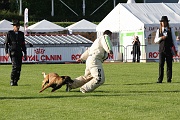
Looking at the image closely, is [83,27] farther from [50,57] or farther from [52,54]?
[50,57]

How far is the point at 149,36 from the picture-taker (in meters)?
42.8

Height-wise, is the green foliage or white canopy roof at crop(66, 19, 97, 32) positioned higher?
the green foliage

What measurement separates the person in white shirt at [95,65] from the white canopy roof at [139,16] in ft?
80.8

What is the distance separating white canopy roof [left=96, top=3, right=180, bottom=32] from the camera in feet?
138

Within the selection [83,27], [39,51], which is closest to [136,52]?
[39,51]

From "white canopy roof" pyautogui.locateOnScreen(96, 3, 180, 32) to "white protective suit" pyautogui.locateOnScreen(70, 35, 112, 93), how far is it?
80.8 feet

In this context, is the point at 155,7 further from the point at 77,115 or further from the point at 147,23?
the point at 77,115

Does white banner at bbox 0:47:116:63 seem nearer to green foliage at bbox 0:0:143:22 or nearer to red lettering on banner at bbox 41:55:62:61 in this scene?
red lettering on banner at bbox 41:55:62:61

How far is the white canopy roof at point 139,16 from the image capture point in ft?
138

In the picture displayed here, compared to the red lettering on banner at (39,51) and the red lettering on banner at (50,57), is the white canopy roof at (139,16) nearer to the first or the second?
the red lettering on banner at (50,57)

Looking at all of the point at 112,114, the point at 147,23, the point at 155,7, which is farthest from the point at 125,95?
the point at 155,7

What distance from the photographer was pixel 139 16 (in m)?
42.3

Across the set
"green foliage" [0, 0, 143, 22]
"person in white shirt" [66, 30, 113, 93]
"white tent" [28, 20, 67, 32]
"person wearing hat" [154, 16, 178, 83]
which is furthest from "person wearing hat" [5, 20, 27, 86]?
"green foliage" [0, 0, 143, 22]

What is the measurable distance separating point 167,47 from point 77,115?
9.48 meters
